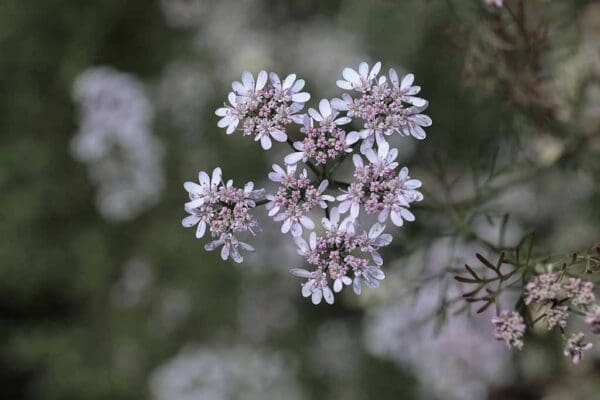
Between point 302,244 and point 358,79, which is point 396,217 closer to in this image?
point 302,244

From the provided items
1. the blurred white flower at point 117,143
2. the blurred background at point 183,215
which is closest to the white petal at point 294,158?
the blurred background at point 183,215

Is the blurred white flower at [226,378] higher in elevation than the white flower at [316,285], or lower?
higher

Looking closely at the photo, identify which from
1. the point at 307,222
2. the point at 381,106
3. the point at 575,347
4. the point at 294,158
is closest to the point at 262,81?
the point at 294,158

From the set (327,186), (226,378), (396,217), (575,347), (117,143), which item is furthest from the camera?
(117,143)

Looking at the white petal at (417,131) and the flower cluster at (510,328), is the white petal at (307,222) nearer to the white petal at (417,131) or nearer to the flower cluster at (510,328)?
the white petal at (417,131)

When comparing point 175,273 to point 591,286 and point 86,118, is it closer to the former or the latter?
point 86,118

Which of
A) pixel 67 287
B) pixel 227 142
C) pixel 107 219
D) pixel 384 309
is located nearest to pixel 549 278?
pixel 384 309
